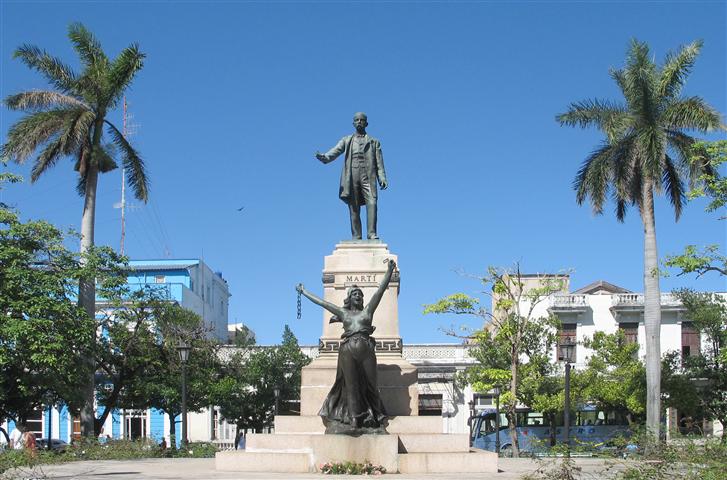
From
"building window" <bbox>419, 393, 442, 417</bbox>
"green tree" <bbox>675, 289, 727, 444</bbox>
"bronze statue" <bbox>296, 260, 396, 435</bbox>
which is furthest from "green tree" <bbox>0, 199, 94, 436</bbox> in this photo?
"building window" <bbox>419, 393, 442, 417</bbox>

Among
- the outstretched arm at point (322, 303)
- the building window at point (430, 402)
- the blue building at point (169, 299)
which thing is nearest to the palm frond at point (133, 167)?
the blue building at point (169, 299)

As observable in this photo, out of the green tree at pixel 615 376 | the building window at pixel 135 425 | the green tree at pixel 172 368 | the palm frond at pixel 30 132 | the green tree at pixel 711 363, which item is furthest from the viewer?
the building window at pixel 135 425

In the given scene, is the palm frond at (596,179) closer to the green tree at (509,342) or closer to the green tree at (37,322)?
the green tree at (509,342)

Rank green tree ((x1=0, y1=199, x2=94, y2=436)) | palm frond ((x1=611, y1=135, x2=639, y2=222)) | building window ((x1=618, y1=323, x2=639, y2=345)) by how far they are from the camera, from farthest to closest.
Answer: building window ((x1=618, y1=323, x2=639, y2=345))
palm frond ((x1=611, y1=135, x2=639, y2=222))
green tree ((x1=0, y1=199, x2=94, y2=436))

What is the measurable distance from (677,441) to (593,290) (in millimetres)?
49213

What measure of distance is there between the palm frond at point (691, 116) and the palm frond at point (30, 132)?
19371 mm

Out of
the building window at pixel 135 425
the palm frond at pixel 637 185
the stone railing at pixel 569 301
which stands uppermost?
the palm frond at pixel 637 185

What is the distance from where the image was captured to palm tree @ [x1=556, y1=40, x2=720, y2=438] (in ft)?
104

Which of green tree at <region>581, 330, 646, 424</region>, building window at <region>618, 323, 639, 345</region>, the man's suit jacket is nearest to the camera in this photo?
the man's suit jacket

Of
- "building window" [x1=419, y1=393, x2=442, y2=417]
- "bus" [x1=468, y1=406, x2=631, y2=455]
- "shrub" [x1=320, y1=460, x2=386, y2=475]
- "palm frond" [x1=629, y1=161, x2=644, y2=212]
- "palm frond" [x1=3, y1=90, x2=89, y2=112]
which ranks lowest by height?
"bus" [x1=468, y1=406, x2=631, y2=455]

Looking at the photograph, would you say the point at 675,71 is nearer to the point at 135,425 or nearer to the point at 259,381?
the point at 259,381

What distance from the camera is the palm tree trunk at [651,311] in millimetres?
31094

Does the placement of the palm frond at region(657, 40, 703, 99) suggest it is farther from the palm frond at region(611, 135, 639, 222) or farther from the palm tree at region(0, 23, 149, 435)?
the palm tree at region(0, 23, 149, 435)

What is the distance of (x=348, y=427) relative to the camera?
16594 millimetres
